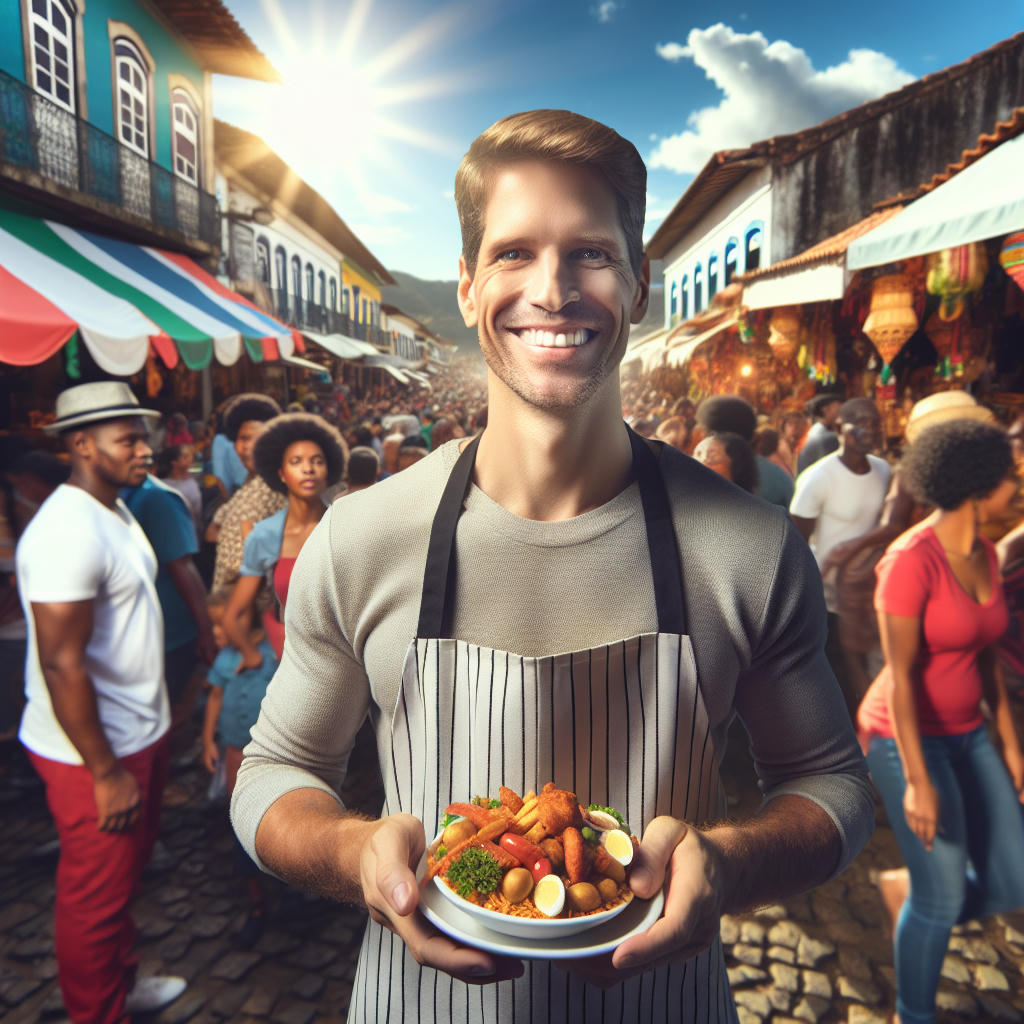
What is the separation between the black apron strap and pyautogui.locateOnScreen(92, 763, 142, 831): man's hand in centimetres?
192

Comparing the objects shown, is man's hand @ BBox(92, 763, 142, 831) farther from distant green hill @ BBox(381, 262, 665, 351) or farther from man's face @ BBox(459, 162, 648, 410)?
distant green hill @ BBox(381, 262, 665, 351)

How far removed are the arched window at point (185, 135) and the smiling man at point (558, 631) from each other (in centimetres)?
1417

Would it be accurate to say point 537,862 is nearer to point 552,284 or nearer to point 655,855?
point 655,855

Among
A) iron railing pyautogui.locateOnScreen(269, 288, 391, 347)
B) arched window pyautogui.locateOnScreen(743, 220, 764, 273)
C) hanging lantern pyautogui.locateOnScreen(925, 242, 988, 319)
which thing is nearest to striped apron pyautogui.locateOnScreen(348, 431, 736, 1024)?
hanging lantern pyautogui.locateOnScreen(925, 242, 988, 319)

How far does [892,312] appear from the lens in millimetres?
6211

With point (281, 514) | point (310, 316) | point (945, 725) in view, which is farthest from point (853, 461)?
point (310, 316)

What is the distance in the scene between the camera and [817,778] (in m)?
1.41

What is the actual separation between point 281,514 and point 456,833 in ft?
8.68

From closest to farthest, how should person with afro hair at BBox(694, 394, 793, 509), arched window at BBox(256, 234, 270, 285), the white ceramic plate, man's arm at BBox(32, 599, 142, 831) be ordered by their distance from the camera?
the white ceramic plate < man's arm at BBox(32, 599, 142, 831) < person with afro hair at BBox(694, 394, 793, 509) < arched window at BBox(256, 234, 270, 285)

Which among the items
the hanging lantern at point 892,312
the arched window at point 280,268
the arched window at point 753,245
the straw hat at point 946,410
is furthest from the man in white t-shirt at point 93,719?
the arched window at point 280,268

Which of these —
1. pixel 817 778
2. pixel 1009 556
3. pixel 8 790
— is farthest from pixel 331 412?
pixel 817 778

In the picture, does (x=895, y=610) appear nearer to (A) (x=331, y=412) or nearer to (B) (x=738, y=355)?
(B) (x=738, y=355)

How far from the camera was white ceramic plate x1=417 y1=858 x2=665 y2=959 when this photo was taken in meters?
1.08

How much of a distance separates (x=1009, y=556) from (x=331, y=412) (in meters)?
16.6
